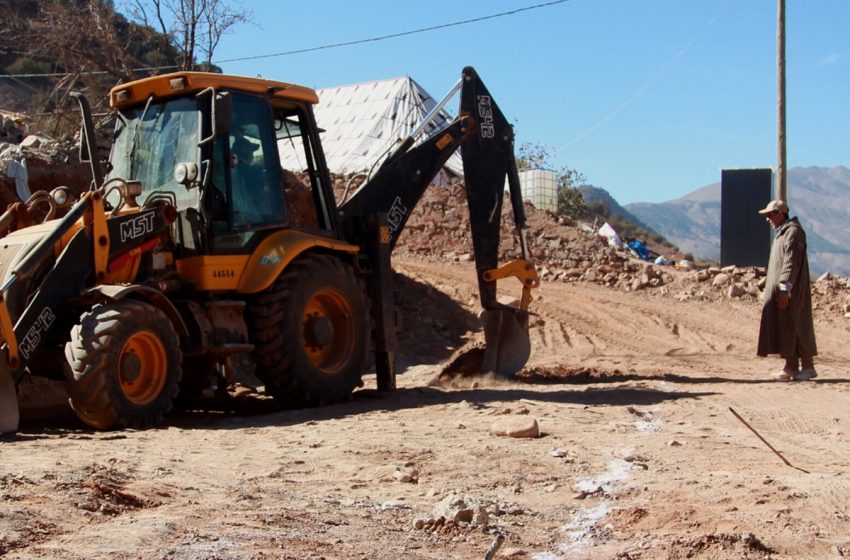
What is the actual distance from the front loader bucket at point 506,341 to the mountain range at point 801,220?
77.3 meters

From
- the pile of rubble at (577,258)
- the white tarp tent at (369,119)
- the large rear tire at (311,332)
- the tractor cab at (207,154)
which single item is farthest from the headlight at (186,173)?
the white tarp tent at (369,119)

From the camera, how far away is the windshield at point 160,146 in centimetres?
891

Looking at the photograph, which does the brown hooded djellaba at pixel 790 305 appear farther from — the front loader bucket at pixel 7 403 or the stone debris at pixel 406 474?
the front loader bucket at pixel 7 403

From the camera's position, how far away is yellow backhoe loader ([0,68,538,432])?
772 cm

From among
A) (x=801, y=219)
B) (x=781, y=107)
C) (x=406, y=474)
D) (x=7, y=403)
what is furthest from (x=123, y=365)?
(x=801, y=219)

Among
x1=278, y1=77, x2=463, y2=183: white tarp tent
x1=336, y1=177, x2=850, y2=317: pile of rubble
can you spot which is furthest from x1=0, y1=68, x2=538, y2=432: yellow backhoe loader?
x1=278, y1=77, x2=463, y2=183: white tarp tent

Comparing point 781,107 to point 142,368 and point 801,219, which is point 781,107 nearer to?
point 142,368

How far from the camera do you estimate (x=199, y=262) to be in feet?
28.9

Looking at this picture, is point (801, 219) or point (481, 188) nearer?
point (481, 188)

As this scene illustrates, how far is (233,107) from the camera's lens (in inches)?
360

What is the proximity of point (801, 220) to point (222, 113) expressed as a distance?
392 feet

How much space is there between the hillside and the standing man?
8857 cm

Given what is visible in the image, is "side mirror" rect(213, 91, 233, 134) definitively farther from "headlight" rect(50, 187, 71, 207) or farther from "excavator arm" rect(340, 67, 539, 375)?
"excavator arm" rect(340, 67, 539, 375)

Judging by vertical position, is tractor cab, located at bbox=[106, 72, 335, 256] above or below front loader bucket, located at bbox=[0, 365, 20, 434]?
above
